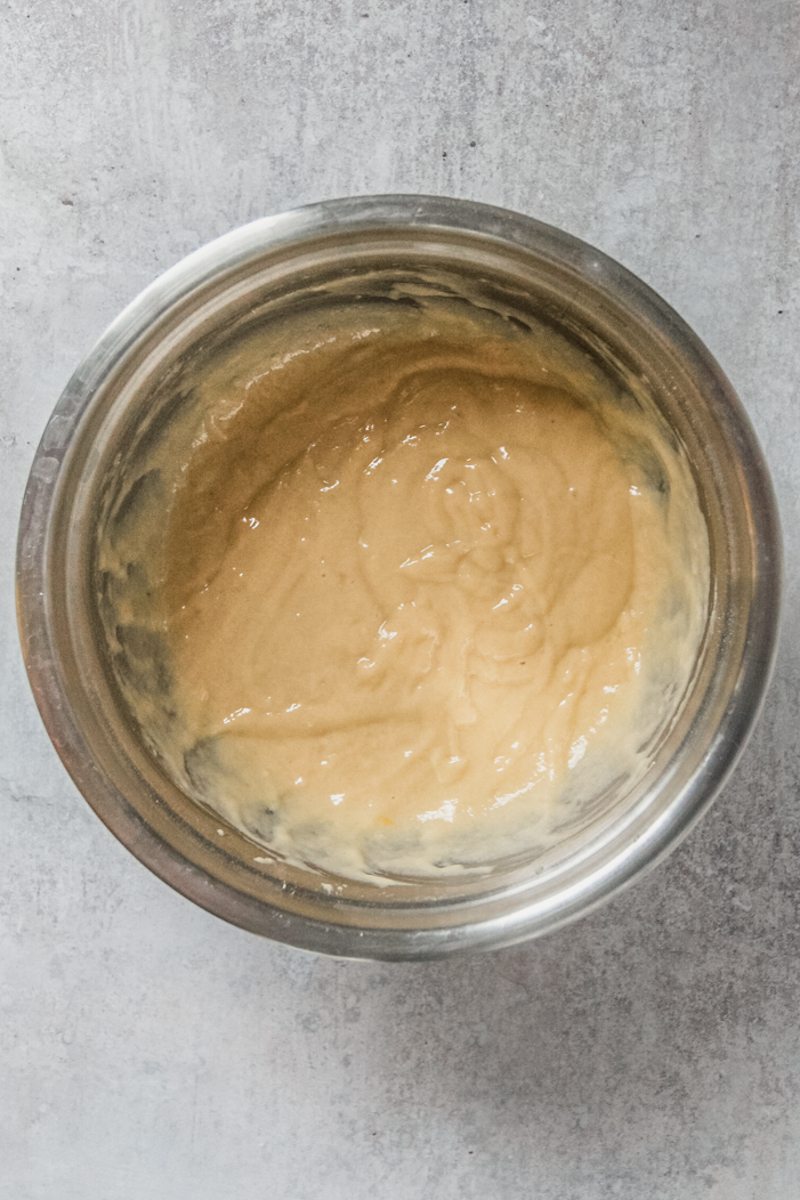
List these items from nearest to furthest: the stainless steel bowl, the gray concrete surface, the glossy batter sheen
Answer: the stainless steel bowl
the glossy batter sheen
the gray concrete surface

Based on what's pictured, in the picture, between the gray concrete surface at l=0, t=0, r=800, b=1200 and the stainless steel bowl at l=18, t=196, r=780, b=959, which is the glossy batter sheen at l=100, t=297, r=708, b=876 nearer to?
the stainless steel bowl at l=18, t=196, r=780, b=959

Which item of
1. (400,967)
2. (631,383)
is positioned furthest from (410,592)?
(400,967)

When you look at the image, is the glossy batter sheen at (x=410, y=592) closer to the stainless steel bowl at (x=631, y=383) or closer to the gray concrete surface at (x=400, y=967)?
the stainless steel bowl at (x=631, y=383)

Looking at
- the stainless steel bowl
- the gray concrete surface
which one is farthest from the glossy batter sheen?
the gray concrete surface

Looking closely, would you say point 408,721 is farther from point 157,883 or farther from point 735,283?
point 735,283

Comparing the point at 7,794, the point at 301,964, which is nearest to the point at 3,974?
the point at 7,794

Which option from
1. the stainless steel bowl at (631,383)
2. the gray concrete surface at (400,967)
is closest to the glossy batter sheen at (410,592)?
the stainless steel bowl at (631,383)

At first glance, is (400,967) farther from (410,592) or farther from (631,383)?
(631,383)
